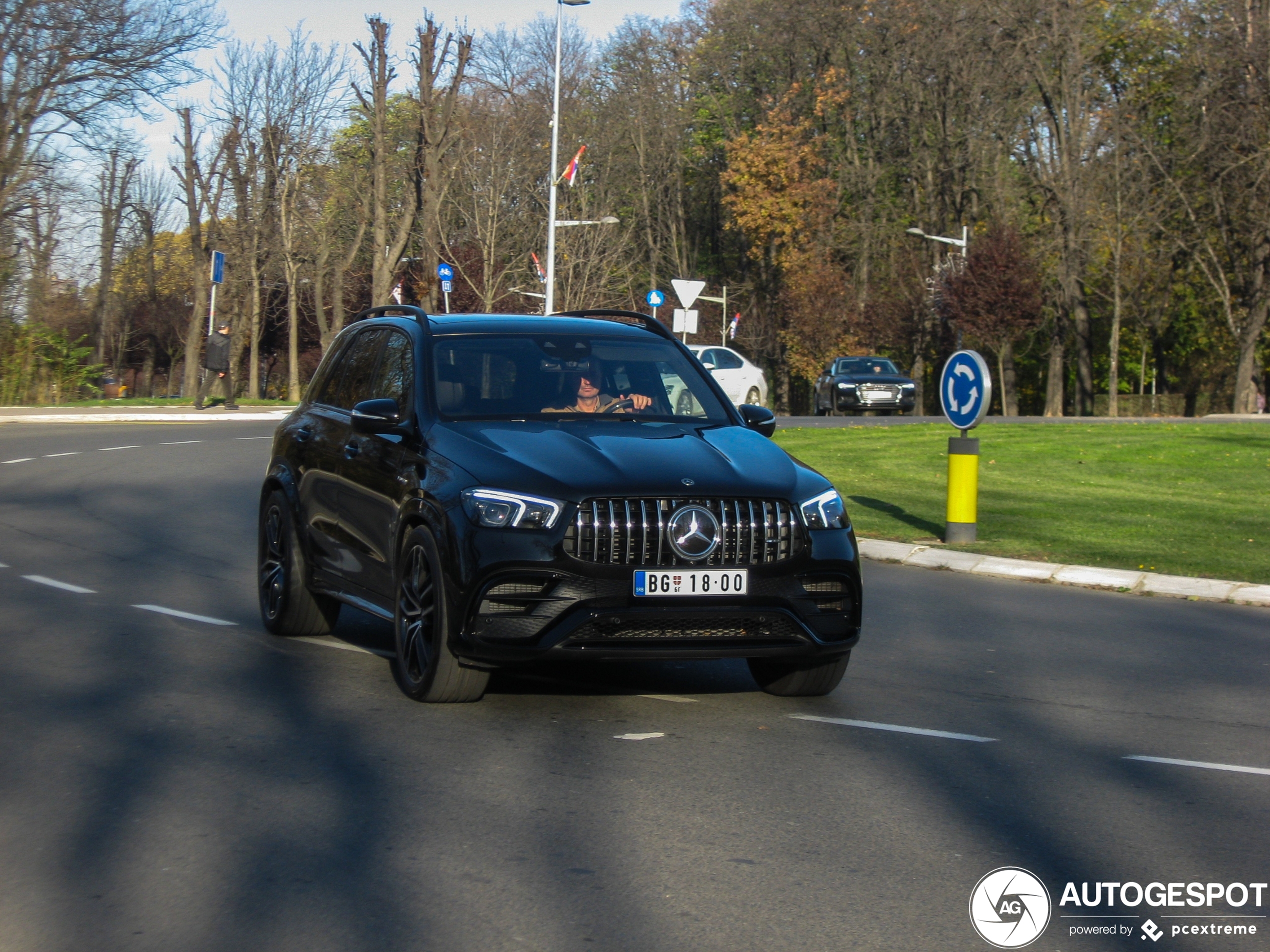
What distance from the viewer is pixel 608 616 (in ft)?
20.1

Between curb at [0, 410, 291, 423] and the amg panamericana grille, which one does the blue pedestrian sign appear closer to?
the amg panamericana grille

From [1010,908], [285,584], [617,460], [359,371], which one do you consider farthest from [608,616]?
[285,584]

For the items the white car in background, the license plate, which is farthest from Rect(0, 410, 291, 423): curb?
the license plate

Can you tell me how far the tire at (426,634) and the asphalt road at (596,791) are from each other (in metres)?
0.10

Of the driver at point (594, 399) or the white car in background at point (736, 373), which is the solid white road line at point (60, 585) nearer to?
the driver at point (594, 399)

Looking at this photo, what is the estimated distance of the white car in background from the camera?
38500 mm

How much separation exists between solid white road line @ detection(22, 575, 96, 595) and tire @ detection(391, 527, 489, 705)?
4077 millimetres

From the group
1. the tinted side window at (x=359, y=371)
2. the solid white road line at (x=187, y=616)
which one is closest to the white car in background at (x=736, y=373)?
the solid white road line at (x=187, y=616)

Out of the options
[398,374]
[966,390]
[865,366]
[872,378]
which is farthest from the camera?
[865,366]

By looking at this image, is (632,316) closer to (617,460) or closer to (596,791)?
(617,460)

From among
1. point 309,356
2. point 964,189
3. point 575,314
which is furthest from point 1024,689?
point 309,356

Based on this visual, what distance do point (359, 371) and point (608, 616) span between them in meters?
2.81

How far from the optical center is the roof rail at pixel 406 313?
7715mm

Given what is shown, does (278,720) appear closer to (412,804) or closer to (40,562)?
(412,804)
